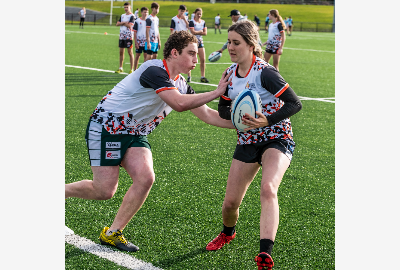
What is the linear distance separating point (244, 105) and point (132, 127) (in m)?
1.00

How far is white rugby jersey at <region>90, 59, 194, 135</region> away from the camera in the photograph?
3.82m

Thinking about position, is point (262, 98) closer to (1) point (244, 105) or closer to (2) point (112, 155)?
(1) point (244, 105)

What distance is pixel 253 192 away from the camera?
5281mm

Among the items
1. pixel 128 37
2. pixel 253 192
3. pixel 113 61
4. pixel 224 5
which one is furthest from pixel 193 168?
pixel 224 5

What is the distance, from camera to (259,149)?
12.0 ft

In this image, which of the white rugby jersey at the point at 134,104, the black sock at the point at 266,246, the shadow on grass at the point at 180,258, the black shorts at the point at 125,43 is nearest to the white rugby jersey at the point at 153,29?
the black shorts at the point at 125,43

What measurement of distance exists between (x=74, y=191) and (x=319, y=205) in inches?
99.0

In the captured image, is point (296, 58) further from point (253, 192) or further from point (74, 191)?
point (74, 191)

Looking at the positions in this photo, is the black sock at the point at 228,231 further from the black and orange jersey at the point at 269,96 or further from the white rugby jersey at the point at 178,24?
the white rugby jersey at the point at 178,24

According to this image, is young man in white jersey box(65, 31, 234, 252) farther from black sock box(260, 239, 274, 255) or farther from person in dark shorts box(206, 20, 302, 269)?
black sock box(260, 239, 274, 255)

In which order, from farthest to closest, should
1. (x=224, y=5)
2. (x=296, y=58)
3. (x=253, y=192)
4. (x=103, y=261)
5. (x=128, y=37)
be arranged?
(x=224, y=5) < (x=296, y=58) < (x=128, y=37) < (x=253, y=192) < (x=103, y=261)

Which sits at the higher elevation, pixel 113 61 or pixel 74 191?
pixel 113 61

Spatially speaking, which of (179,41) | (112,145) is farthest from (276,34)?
(112,145)

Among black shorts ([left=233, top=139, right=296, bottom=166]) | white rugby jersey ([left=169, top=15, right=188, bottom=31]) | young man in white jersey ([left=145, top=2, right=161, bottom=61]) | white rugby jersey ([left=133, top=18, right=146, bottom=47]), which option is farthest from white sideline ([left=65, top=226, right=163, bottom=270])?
white rugby jersey ([left=133, top=18, right=146, bottom=47])
